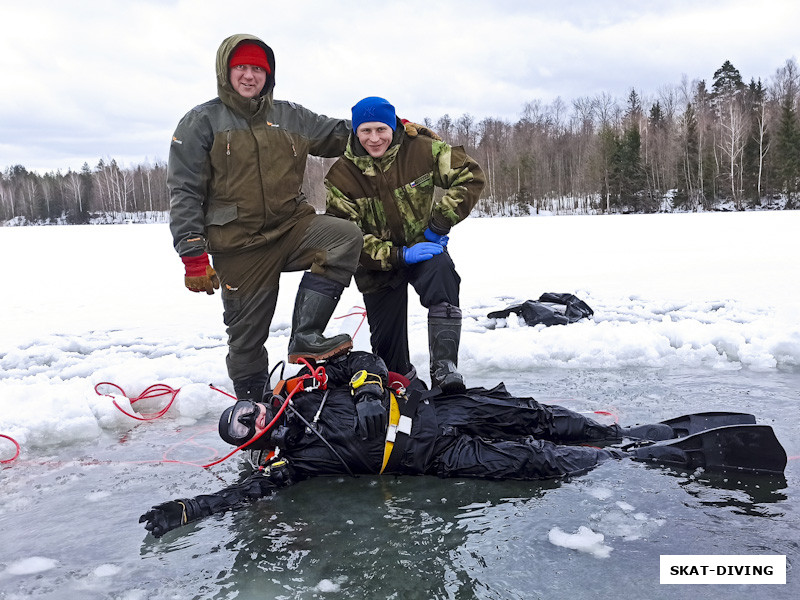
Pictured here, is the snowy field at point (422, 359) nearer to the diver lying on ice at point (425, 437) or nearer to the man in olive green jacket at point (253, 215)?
the diver lying on ice at point (425, 437)

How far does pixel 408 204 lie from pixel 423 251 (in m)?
0.33

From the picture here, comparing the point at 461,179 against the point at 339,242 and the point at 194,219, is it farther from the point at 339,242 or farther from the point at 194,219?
the point at 194,219

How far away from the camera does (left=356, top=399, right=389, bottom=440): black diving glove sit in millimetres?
2738

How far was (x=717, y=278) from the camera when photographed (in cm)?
865

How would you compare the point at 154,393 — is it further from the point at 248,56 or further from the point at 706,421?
the point at 706,421

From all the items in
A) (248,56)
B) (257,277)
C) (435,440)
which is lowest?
(435,440)

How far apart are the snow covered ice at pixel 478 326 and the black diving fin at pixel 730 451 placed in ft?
4.61

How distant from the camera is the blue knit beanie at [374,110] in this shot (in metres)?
3.45

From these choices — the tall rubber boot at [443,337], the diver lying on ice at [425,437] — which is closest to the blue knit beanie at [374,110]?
the tall rubber boot at [443,337]

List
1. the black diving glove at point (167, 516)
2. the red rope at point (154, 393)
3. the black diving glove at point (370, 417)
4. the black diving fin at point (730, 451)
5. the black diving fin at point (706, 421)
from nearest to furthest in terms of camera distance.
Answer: the black diving glove at point (167, 516) < the black diving fin at point (730, 451) < the black diving glove at point (370, 417) < the black diving fin at point (706, 421) < the red rope at point (154, 393)

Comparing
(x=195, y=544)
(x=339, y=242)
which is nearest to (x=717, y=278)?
(x=339, y=242)

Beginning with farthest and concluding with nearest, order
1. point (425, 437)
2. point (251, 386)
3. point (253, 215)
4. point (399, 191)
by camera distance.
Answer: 1. point (251, 386)
2. point (399, 191)
3. point (253, 215)
4. point (425, 437)

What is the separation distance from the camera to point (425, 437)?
2.84 metres

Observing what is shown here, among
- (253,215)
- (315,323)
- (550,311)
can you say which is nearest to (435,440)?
(315,323)
